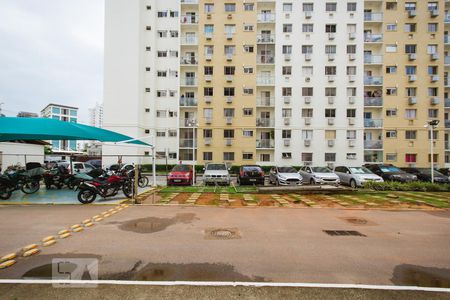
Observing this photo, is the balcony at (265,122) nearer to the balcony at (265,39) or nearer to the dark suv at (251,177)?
the balcony at (265,39)

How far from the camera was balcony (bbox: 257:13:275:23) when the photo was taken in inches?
1231

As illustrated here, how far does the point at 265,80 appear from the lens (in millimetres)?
31312

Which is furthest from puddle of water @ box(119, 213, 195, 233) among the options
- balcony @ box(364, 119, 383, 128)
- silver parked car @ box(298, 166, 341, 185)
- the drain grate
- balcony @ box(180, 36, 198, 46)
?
balcony @ box(364, 119, 383, 128)

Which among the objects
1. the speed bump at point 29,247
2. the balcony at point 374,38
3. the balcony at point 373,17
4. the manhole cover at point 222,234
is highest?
the balcony at point 373,17

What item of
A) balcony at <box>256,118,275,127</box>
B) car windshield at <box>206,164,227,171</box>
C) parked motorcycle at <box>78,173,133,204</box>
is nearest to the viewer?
parked motorcycle at <box>78,173,133,204</box>

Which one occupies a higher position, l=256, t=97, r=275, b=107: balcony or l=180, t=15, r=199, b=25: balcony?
l=180, t=15, r=199, b=25: balcony

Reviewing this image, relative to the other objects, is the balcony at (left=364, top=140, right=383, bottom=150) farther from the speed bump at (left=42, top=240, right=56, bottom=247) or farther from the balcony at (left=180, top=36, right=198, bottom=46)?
the speed bump at (left=42, top=240, right=56, bottom=247)

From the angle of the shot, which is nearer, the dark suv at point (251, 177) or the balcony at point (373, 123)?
the dark suv at point (251, 177)

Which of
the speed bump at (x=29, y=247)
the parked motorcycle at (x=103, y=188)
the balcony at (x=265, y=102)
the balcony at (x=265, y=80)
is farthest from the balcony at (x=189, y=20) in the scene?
the speed bump at (x=29, y=247)

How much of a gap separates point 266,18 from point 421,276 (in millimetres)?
33672

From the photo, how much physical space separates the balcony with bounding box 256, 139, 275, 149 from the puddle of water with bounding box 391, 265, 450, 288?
87.3 ft

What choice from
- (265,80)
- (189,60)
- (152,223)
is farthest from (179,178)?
(189,60)

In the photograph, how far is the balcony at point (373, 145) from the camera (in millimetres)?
29942

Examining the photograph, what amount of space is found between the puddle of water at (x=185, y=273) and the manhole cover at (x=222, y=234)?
158 cm
